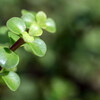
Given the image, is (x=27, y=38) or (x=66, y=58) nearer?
(x=27, y=38)

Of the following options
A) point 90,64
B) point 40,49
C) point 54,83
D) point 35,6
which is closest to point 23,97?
point 54,83

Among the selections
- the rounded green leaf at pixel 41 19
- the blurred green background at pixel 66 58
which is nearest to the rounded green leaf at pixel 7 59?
the rounded green leaf at pixel 41 19

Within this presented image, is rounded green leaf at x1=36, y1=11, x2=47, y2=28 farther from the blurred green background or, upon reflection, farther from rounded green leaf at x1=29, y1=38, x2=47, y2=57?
the blurred green background

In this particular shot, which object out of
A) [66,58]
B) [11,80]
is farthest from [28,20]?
[66,58]

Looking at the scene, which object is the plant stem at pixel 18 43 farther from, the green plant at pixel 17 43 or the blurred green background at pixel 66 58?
the blurred green background at pixel 66 58

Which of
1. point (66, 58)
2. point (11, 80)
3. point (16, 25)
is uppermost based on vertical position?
point (16, 25)

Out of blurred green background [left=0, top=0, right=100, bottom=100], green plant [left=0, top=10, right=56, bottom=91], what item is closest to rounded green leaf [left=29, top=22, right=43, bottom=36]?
green plant [left=0, top=10, right=56, bottom=91]

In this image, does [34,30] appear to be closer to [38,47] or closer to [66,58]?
[38,47]
